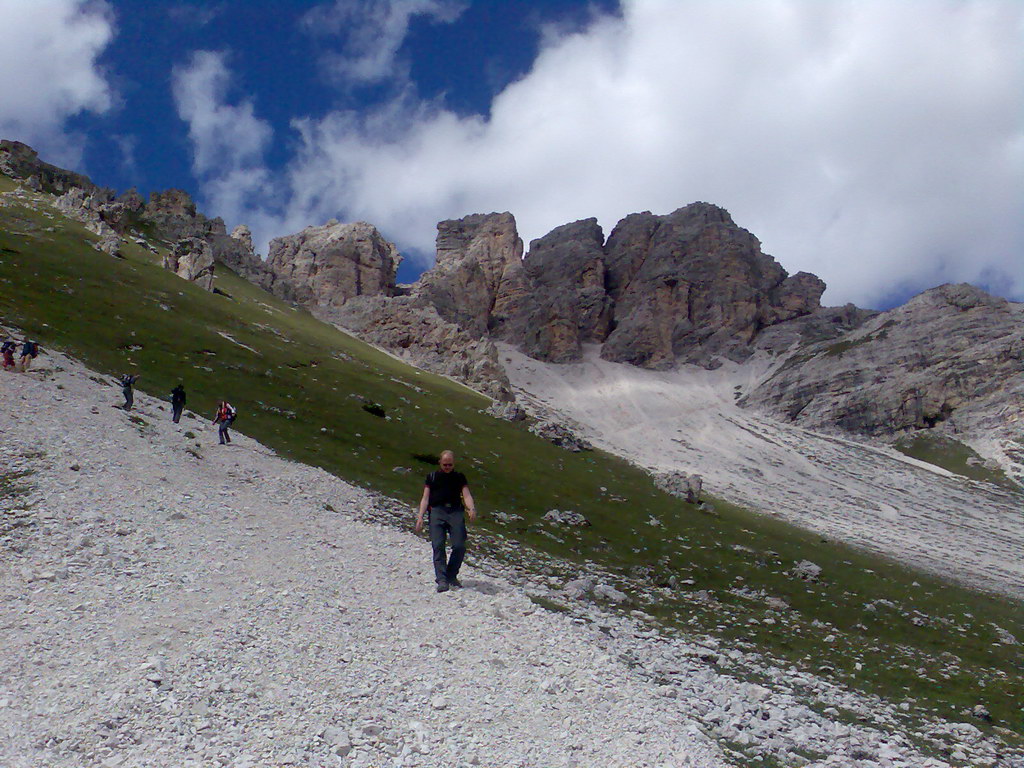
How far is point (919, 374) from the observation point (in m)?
159

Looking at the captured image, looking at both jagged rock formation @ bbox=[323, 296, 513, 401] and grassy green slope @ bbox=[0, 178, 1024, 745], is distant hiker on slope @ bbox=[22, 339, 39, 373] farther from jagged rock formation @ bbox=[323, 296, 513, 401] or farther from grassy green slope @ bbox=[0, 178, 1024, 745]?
jagged rock formation @ bbox=[323, 296, 513, 401]

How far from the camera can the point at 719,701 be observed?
12336 mm

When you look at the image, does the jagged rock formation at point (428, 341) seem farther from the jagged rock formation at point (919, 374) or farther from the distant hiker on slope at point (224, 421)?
the jagged rock formation at point (919, 374)

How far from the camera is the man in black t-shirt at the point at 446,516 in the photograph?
52.0 feet

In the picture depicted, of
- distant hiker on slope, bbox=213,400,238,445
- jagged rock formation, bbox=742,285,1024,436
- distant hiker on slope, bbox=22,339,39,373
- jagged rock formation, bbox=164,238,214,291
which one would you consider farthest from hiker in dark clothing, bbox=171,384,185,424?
jagged rock formation, bbox=742,285,1024,436

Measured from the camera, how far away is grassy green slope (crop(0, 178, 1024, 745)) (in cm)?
2083

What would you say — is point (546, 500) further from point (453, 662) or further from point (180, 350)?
point (180, 350)

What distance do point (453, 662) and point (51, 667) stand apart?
6453mm

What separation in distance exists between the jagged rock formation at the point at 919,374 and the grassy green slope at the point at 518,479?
116390 mm

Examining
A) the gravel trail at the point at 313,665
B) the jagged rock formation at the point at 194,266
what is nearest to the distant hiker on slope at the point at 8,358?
the gravel trail at the point at 313,665

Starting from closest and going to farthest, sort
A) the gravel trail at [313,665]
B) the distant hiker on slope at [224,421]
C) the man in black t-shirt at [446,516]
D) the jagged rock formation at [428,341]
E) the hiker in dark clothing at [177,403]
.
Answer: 1. the gravel trail at [313,665]
2. the man in black t-shirt at [446,516]
3. the distant hiker on slope at [224,421]
4. the hiker in dark clothing at [177,403]
5. the jagged rock formation at [428,341]

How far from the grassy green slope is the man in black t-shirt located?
296 inches

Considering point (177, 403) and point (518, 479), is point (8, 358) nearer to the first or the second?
point (177, 403)

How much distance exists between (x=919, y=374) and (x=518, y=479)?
6058 inches
